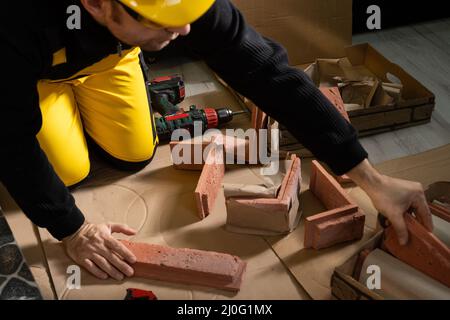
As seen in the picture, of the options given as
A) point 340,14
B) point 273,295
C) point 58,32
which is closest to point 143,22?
point 58,32

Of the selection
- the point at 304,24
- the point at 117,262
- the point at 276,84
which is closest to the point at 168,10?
the point at 276,84

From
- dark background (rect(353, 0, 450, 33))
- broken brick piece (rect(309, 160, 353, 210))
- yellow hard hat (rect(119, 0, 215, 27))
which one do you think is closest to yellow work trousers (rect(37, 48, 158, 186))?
broken brick piece (rect(309, 160, 353, 210))

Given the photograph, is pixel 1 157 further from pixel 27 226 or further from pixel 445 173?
pixel 445 173

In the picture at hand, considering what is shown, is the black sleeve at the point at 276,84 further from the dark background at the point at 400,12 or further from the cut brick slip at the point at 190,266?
the dark background at the point at 400,12

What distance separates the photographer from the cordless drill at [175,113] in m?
1.97

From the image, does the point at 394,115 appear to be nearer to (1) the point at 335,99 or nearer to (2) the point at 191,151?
(1) the point at 335,99

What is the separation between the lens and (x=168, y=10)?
3.17 feet

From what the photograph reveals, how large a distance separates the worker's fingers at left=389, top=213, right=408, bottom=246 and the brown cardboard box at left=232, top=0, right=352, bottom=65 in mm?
1282

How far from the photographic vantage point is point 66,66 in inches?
56.9

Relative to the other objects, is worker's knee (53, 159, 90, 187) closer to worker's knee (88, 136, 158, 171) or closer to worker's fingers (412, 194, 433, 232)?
worker's knee (88, 136, 158, 171)

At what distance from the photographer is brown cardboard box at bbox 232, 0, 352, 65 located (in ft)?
7.34

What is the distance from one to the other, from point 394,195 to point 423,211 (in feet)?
0.29

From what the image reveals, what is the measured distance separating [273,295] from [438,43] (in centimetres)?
168

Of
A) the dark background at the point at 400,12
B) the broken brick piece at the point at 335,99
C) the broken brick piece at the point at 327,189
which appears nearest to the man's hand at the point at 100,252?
the broken brick piece at the point at 327,189
